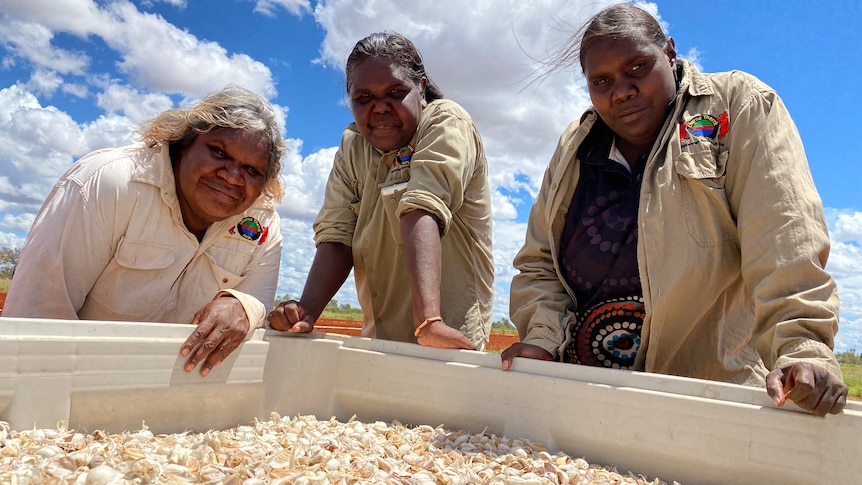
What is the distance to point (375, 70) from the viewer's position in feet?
7.55

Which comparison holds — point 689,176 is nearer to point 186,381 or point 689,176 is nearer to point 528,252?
point 528,252

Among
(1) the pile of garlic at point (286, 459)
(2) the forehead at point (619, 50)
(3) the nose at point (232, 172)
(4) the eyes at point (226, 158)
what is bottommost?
(1) the pile of garlic at point (286, 459)

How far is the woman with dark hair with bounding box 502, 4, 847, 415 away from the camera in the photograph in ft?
5.26

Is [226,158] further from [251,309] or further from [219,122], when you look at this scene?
[251,309]

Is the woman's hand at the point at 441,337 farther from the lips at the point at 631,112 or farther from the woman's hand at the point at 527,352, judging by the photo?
the lips at the point at 631,112

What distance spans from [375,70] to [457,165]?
45 cm

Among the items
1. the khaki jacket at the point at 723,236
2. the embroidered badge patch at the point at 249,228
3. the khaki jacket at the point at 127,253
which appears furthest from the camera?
the embroidered badge patch at the point at 249,228

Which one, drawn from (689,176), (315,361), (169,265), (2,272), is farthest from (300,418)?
(2,272)

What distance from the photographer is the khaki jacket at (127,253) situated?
2.10 m

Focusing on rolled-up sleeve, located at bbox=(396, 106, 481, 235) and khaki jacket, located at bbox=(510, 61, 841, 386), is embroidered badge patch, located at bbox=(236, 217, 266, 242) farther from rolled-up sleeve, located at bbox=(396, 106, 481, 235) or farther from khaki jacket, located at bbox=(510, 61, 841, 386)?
khaki jacket, located at bbox=(510, 61, 841, 386)

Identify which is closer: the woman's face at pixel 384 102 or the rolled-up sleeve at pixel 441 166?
the rolled-up sleeve at pixel 441 166

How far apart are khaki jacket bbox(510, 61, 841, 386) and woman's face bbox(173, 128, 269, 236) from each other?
1.14 m

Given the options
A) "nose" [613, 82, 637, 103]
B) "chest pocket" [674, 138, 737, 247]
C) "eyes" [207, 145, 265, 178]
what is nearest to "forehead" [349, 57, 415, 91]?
"eyes" [207, 145, 265, 178]

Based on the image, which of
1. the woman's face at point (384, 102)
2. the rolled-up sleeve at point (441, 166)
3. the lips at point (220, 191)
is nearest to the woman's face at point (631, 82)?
the rolled-up sleeve at point (441, 166)
